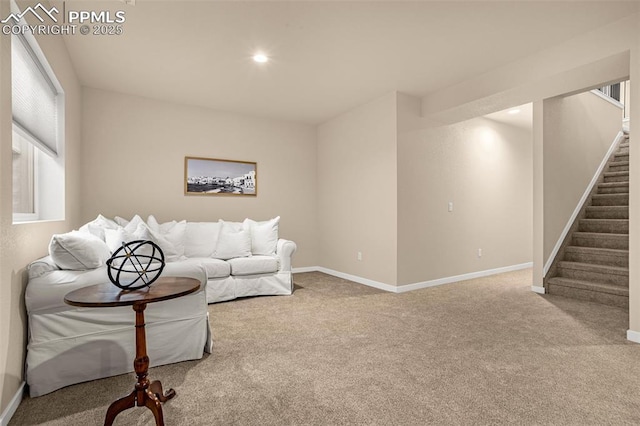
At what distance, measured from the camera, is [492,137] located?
18.2 ft

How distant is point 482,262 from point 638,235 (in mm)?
2781

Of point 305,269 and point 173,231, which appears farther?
point 305,269

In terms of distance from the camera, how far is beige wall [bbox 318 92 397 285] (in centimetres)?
442

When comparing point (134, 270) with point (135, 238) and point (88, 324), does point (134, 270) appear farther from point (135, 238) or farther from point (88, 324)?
point (135, 238)

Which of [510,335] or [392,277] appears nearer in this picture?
[510,335]

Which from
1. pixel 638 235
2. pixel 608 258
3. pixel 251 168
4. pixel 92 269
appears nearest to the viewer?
pixel 92 269

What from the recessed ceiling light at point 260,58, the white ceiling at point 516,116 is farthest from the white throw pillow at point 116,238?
the white ceiling at point 516,116

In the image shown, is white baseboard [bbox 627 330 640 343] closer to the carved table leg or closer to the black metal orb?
the carved table leg

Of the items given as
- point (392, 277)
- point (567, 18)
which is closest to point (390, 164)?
point (392, 277)

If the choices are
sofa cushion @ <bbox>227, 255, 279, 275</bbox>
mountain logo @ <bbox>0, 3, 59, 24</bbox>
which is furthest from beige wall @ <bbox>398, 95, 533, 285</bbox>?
mountain logo @ <bbox>0, 3, 59, 24</bbox>

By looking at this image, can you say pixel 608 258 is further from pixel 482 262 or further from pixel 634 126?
pixel 634 126

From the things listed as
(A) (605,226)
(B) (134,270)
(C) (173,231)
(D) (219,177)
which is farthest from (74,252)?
(A) (605,226)

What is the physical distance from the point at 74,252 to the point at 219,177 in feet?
9.79

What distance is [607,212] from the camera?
15.8 ft
